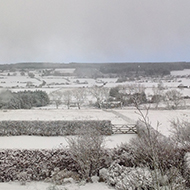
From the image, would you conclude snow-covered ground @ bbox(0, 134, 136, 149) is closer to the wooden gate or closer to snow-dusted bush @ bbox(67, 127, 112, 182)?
the wooden gate

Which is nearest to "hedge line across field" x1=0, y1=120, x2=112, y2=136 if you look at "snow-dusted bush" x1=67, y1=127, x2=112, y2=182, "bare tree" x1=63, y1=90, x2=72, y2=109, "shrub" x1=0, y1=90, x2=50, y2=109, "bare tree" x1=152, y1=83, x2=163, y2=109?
"snow-dusted bush" x1=67, y1=127, x2=112, y2=182

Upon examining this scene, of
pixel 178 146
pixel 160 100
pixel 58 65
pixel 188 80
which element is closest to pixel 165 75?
pixel 188 80

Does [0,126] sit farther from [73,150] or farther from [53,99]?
[53,99]

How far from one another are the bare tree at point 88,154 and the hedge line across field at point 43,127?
4.21 meters

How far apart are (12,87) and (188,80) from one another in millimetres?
16727

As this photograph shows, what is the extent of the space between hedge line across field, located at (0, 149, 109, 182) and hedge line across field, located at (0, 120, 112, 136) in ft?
12.0

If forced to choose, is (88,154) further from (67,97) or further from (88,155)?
(67,97)

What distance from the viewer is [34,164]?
598cm

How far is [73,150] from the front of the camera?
573 cm

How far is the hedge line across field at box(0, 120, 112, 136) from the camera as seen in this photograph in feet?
33.1

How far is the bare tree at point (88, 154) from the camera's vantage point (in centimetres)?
562

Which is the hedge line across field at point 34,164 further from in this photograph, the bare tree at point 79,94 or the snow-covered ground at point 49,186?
the bare tree at point 79,94

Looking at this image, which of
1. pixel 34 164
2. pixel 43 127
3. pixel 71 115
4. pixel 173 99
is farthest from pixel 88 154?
pixel 173 99

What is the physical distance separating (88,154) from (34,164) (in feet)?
5.31
